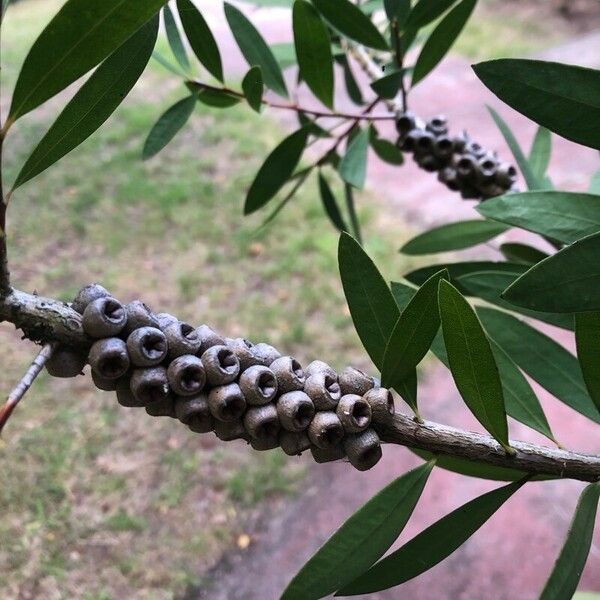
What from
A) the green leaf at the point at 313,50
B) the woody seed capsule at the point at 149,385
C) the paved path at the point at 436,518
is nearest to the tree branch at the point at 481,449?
the woody seed capsule at the point at 149,385

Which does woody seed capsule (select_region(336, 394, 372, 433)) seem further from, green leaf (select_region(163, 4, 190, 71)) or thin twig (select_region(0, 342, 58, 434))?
green leaf (select_region(163, 4, 190, 71))

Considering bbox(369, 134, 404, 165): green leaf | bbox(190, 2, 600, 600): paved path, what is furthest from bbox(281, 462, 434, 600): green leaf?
bbox(190, 2, 600, 600): paved path

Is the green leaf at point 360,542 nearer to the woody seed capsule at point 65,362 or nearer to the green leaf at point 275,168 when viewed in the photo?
the woody seed capsule at point 65,362

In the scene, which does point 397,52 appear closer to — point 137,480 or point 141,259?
point 137,480

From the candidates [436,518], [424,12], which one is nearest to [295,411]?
[424,12]

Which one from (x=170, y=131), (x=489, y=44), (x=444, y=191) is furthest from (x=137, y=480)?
(x=489, y=44)

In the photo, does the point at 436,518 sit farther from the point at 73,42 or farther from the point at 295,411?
the point at 73,42

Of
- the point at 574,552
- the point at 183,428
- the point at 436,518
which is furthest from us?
the point at 183,428
